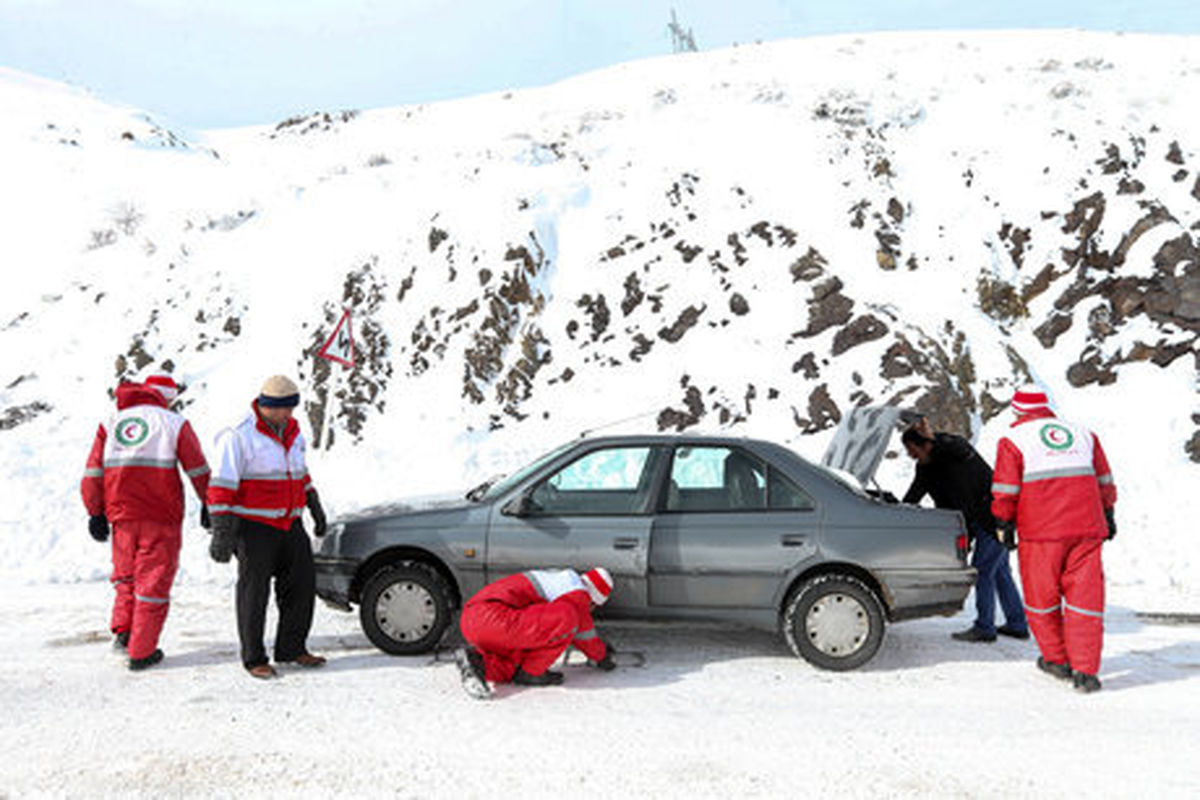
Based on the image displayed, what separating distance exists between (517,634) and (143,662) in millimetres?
2446

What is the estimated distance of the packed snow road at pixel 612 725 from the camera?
355cm

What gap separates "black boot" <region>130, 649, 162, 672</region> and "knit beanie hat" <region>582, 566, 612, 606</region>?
2804 millimetres

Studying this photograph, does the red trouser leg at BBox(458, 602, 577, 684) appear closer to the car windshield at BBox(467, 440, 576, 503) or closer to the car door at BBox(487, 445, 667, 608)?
the car door at BBox(487, 445, 667, 608)

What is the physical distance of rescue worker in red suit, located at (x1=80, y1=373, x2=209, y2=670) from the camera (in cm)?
506

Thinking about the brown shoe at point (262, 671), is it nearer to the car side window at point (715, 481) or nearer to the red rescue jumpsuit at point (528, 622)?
the red rescue jumpsuit at point (528, 622)

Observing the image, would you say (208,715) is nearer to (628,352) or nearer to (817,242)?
(628,352)

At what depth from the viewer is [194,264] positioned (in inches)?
805

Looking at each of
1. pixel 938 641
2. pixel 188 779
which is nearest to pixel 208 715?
pixel 188 779

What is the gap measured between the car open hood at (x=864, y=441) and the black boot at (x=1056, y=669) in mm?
1843

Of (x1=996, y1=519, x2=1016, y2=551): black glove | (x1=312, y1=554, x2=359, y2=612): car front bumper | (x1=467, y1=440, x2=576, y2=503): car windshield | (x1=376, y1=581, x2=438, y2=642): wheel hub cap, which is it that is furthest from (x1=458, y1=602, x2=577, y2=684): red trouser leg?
(x1=996, y1=519, x2=1016, y2=551): black glove

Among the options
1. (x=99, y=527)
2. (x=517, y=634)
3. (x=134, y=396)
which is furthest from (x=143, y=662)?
(x=517, y=634)

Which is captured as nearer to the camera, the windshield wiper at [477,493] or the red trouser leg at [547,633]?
the red trouser leg at [547,633]

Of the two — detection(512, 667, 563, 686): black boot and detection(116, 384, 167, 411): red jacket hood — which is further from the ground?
detection(116, 384, 167, 411): red jacket hood

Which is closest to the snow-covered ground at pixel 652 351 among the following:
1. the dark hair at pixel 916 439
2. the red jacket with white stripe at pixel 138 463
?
the red jacket with white stripe at pixel 138 463
